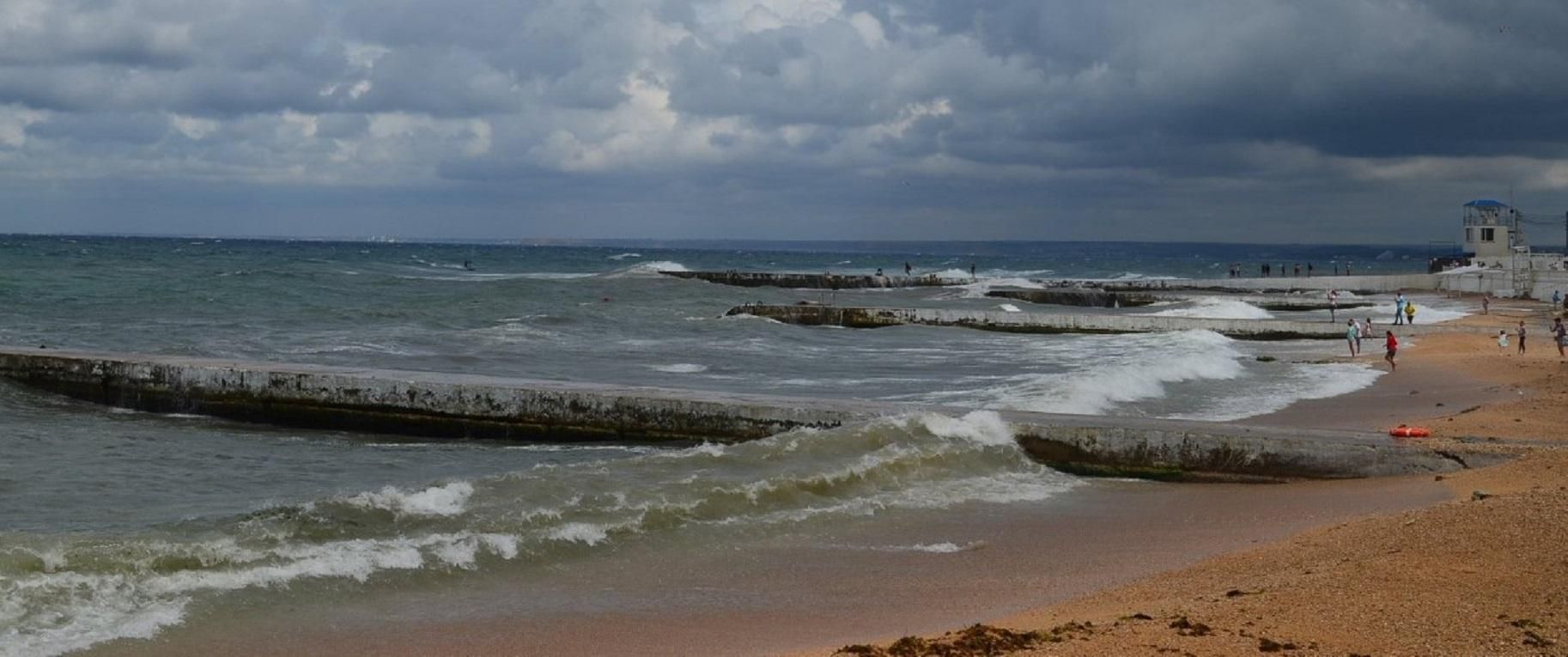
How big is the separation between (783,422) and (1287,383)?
1236cm

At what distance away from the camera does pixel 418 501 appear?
37.4ft

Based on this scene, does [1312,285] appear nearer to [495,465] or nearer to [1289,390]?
[1289,390]

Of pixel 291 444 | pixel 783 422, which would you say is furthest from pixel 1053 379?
pixel 291 444

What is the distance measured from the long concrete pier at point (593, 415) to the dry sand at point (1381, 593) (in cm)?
178

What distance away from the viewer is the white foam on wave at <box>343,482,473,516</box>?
11.2 m

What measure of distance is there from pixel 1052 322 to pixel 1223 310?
1236cm

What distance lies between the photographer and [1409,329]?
3750cm

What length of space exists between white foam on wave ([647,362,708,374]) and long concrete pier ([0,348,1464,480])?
24.1 feet

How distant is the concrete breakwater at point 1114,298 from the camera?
55.4 m

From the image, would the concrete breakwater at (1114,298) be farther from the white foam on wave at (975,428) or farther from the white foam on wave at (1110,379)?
the white foam on wave at (975,428)

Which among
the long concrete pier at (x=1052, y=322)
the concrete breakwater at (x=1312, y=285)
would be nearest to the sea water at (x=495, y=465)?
the long concrete pier at (x=1052, y=322)

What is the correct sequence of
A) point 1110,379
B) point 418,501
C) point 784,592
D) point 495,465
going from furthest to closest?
point 1110,379 → point 495,465 → point 418,501 → point 784,592

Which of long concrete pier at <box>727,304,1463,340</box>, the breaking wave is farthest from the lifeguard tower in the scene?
the breaking wave

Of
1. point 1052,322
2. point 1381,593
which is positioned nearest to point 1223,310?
point 1052,322
